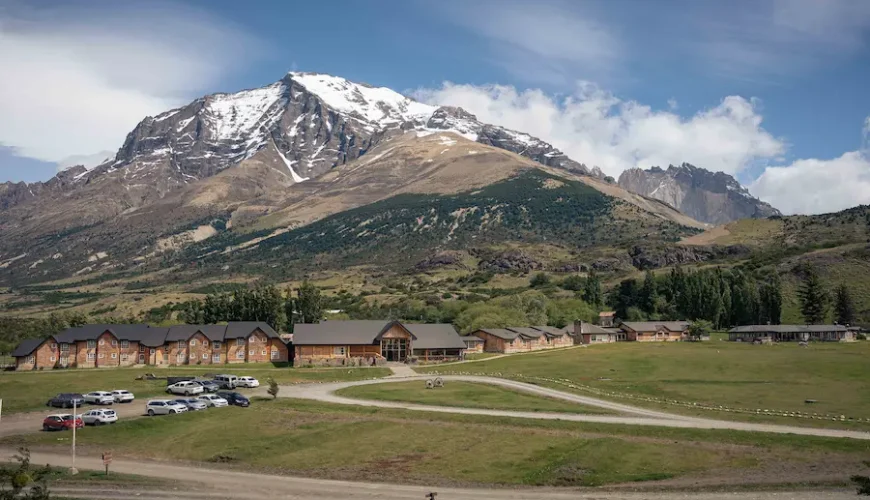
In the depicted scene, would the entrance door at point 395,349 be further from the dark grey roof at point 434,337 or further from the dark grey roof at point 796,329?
the dark grey roof at point 796,329

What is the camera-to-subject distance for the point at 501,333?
13950 centimetres

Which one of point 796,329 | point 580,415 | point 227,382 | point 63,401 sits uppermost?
point 796,329

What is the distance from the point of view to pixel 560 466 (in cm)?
4538

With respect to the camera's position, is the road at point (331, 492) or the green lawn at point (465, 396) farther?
the green lawn at point (465, 396)

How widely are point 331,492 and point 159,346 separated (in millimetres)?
87790

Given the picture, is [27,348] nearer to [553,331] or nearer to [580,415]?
[580,415]

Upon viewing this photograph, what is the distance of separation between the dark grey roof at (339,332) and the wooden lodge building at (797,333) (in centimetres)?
7722

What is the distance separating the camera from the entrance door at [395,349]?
122m

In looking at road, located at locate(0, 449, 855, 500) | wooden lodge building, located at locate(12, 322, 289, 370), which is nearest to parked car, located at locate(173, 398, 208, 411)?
road, located at locate(0, 449, 855, 500)

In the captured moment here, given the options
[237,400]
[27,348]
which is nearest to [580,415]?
[237,400]

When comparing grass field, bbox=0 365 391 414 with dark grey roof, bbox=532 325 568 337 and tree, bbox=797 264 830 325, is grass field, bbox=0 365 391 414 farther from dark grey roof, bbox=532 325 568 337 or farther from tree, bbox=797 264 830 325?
tree, bbox=797 264 830 325

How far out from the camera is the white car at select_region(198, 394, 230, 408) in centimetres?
6953

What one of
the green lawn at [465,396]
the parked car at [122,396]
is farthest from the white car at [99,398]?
the green lawn at [465,396]

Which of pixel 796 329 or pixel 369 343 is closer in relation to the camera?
pixel 369 343
